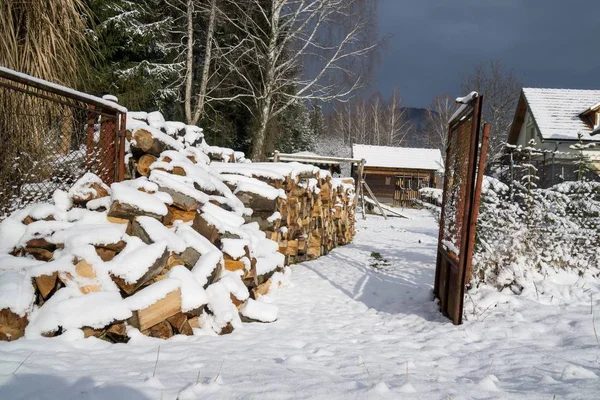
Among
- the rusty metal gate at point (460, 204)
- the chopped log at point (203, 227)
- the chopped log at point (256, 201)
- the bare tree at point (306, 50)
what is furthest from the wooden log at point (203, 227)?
the bare tree at point (306, 50)

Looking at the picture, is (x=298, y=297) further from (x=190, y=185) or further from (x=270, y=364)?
(x=270, y=364)

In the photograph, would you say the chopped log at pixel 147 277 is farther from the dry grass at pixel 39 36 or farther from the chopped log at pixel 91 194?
the dry grass at pixel 39 36

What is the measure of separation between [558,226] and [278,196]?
322 cm

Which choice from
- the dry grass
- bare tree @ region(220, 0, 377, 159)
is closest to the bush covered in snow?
→ the dry grass

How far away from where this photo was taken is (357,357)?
9.17 feet

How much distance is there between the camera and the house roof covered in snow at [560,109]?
18125mm

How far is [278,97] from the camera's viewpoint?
1377 centimetres

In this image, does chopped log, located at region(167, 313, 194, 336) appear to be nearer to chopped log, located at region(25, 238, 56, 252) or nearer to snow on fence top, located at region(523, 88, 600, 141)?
chopped log, located at region(25, 238, 56, 252)

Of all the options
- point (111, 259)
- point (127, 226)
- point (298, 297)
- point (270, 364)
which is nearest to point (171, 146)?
point (127, 226)

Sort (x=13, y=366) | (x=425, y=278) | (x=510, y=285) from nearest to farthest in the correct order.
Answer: (x=13, y=366), (x=510, y=285), (x=425, y=278)

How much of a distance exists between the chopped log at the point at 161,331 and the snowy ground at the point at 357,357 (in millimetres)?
77

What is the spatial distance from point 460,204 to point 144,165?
10.2 feet

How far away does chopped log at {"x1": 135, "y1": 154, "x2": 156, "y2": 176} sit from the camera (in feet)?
14.2

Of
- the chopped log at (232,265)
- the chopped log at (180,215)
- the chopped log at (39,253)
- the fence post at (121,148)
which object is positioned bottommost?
the chopped log at (232,265)
